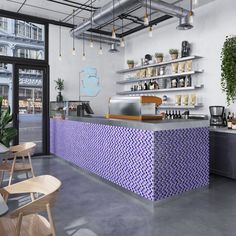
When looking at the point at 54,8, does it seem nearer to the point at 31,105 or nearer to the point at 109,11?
the point at 109,11

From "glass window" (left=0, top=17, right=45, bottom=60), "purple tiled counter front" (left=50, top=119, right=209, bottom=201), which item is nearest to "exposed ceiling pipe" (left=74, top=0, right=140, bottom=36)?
"glass window" (left=0, top=17, right=45, bottom=60)

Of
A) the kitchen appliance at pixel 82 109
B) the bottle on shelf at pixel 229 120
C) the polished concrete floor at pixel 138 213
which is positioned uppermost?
the kitchen appliance at pixel 82 109

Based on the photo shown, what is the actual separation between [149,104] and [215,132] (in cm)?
165

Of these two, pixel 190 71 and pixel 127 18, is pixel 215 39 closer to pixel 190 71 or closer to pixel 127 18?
pixel 190 71

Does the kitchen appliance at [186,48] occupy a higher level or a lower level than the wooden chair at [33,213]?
higher

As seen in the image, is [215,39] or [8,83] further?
[8,83]

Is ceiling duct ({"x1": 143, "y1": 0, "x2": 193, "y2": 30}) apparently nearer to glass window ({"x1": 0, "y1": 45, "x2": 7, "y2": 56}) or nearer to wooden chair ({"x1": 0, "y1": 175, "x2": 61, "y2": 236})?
glass window ({"x1": 0, "y1": 45, "x2": 7, "y2": 56})

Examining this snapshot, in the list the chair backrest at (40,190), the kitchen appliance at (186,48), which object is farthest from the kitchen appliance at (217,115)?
the chair backrest at (40,190)

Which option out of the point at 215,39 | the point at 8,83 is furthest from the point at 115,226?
the point at 8,83

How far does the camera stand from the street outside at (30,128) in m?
6.56

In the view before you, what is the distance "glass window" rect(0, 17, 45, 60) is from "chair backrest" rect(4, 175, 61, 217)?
498cm

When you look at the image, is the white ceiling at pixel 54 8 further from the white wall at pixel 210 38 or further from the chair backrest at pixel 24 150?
the chair backrest at pixel 24 150

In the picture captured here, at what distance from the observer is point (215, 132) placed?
4766 mm

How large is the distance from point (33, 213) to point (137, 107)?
2.56m
